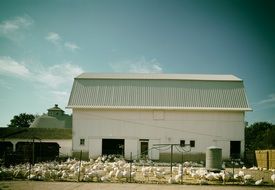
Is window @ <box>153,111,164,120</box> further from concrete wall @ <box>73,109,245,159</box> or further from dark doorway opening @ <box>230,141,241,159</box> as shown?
dark doorway opening @ <box>230,141,241,159</box>

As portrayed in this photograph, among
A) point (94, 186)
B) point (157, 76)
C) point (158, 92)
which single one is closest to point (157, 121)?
point (158, 92)

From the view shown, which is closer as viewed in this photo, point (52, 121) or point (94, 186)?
point (94, 186)

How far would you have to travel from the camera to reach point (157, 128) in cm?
3616

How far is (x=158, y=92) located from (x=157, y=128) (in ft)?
15.8

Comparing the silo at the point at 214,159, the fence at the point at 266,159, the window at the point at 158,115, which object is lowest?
the fence at the point at 266,159

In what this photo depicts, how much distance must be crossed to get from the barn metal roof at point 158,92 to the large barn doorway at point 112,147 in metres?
4.13

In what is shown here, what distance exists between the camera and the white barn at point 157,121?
3578cm

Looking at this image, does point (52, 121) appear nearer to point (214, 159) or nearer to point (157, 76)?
point (157, 76)

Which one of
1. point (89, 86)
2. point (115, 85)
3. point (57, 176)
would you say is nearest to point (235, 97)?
point (115, 85)

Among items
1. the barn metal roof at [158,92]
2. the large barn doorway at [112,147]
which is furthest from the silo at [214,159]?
the large barn doorway at [112,147]

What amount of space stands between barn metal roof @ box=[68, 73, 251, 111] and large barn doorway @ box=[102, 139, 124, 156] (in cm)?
413

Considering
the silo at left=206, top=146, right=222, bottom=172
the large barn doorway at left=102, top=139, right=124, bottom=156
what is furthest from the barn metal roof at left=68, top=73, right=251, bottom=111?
the silo at left=206, top=146, right=222, bottom=172

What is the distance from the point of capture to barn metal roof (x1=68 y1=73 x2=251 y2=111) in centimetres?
3703

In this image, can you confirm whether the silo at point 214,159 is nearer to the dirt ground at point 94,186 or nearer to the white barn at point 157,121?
the dirt ground at point 94,186
